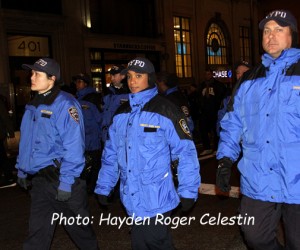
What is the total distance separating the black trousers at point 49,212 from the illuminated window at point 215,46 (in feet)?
74.0

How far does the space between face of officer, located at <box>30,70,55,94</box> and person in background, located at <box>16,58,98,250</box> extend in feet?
0.33

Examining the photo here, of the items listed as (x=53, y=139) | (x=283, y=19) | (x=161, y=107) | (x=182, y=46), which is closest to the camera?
(x=283, y=19)

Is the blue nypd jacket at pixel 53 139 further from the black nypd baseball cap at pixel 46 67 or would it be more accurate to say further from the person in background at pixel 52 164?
the black nypd baseball cap at pixel 46 67

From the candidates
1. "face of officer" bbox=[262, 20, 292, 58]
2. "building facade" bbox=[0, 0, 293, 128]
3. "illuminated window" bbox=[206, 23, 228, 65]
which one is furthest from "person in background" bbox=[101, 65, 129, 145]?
"illuminated window" bbox=[206, 23, 228, 65]

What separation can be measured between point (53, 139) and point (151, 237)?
122 cm

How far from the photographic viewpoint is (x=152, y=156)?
347 centimetres

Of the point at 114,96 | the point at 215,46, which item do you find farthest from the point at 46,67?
the point at 215,46

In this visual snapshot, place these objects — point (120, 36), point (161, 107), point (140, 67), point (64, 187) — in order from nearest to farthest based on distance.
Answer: point (161, 107) → point (140, 67) → point (64, 187) → point (120, 36)

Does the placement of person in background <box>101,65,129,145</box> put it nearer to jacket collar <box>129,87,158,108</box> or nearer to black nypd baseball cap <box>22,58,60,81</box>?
black nypd baseball cap <box>22,58,60,81</box>

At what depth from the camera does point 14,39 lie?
16.2 m

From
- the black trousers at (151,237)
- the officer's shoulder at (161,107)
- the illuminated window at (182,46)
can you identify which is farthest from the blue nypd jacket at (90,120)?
the illuminated window at (182,46)

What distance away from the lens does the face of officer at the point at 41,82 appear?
414 centimetres

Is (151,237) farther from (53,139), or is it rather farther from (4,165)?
(4,165)

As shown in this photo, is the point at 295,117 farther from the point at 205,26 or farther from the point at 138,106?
the point at 205,26
